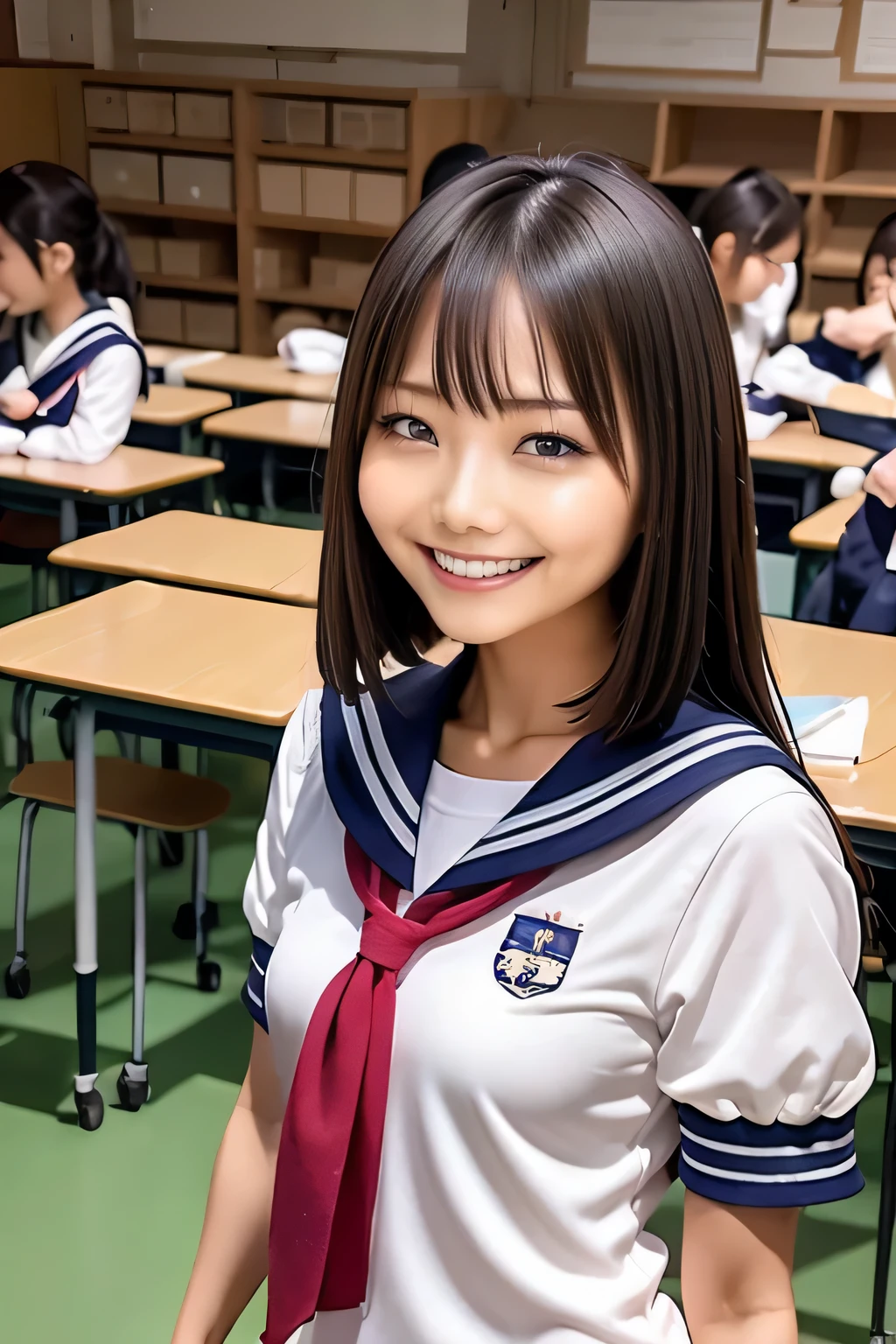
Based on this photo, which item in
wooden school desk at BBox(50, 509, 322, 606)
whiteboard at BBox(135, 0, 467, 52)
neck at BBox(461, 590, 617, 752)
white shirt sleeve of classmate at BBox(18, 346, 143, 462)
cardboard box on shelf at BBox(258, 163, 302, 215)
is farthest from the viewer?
cardboard box on shelf at BBox(258, 163, 302, 215)

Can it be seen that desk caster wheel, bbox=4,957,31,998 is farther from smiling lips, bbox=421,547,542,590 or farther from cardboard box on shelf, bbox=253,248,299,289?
cardboard box on shelf, bbox=253,248,299,289

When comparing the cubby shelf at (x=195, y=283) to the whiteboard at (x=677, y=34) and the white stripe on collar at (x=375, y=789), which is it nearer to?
the whiteboard at (x=677, y=34)

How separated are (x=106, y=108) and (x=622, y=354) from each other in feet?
11.8

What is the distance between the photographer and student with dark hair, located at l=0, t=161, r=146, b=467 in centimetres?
315

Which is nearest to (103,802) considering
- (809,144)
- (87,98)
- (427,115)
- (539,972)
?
(539,972)

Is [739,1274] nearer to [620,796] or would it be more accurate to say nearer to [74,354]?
[620,796]

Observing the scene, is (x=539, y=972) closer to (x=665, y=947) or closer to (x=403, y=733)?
(x=665, y=947)

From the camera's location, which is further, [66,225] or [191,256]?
[191,256]

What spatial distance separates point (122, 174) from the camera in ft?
13.1

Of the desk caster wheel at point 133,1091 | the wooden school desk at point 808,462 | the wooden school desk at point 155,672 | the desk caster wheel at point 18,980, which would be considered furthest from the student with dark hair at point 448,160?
the desk caster wheel at point 133,1091

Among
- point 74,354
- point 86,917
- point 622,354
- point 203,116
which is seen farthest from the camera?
point 203,116

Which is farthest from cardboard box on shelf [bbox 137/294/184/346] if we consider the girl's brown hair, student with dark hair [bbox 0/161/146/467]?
the girl's brown hair

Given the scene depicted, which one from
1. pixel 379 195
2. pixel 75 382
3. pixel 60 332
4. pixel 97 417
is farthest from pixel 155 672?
pixel 379 195

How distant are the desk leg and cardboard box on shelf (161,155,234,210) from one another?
258cm
